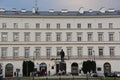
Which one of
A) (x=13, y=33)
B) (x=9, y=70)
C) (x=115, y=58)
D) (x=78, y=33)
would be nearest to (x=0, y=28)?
(x=13, y=33)

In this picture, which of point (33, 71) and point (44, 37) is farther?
point (44, 37)

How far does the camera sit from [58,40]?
91.2m

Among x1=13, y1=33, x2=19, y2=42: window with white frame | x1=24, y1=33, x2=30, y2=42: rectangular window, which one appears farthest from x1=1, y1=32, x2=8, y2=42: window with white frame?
x1=24, y1=33, x2=30, y2=42: rectangular window

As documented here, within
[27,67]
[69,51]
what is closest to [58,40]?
[69,51]

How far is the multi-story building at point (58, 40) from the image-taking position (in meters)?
90.1

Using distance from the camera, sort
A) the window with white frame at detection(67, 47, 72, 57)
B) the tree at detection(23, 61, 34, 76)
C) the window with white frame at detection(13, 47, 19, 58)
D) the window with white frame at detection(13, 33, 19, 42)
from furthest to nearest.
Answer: the window with white frame at detection(13, 33, 19, 42) < the window with white frame at detection(67, 47, 72, 57) < the window with white frame at detection(13, 47, 19, 58) < the tree at detection(23, 61, 34, 76)

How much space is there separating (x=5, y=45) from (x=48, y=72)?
1165 centimetres

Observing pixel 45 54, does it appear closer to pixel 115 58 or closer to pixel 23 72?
pixel 23 72

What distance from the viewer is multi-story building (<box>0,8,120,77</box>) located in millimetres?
90125

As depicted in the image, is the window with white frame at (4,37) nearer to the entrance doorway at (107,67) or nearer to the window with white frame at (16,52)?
the window with white frame at (16,52)

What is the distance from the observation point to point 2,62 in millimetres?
89375

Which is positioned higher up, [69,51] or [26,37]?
[26,37]

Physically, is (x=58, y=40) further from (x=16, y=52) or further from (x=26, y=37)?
(x=16, y=52)

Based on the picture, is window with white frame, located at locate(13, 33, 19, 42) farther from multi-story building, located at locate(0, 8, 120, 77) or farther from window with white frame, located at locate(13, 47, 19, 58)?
window with white frame, located at locate(13, 47, 19, 58)
